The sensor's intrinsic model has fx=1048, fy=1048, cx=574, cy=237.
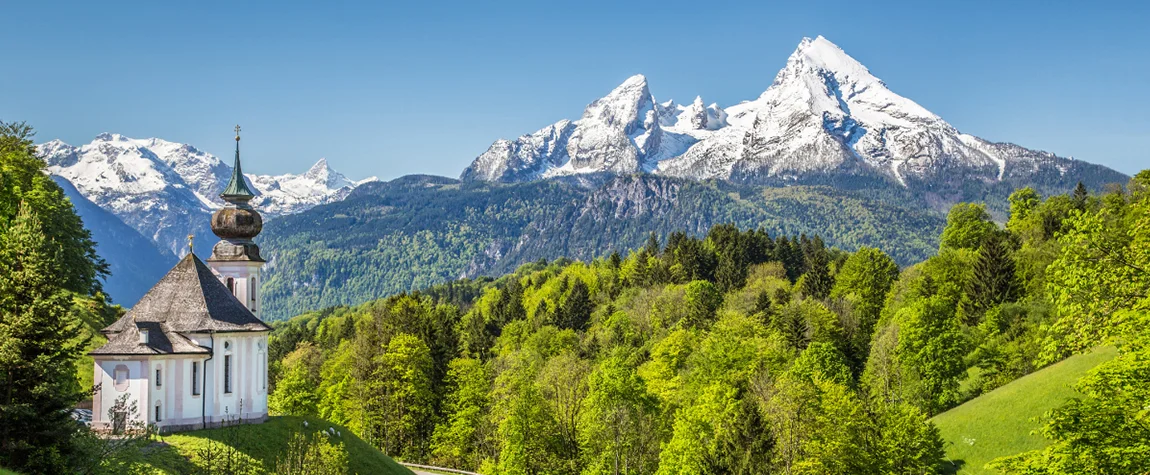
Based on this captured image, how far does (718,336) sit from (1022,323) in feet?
74.5

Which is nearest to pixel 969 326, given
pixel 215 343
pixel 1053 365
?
pixel 1053 365

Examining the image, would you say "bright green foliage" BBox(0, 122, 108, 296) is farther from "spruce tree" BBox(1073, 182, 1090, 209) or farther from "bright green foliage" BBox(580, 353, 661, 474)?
"spruce tree" BBox(1073, 182, 1090, 209)

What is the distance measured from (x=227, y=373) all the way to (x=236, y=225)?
12.1 m

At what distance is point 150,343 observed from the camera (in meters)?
44.9

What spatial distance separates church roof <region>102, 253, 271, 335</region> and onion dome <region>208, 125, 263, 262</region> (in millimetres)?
7666

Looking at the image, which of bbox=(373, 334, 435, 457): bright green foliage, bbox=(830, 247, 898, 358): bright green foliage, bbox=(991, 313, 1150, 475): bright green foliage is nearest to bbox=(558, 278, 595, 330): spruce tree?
bbox=(830, 247, 898, 358): bright green foliage

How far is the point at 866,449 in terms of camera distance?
49.5 meters

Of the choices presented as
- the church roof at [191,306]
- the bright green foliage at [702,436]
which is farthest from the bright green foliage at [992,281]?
the church roof at [191,306]

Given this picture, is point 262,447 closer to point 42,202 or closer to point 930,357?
point 42,202

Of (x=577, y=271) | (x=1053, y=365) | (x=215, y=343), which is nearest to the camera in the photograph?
(x=215, y=343)

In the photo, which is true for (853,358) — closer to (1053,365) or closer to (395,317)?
(1053,365)

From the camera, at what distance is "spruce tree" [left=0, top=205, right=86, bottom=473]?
29109 mm

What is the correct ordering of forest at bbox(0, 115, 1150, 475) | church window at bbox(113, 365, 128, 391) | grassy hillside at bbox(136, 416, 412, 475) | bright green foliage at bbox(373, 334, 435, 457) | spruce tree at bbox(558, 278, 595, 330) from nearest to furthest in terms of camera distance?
forest at bbox(0, 115, 1150, 475) → grassy hillside at bbox(136, 416, 412, 475) → church window at bbox(113, 365, 128, 391) → bright green foliage at bbox(373, 334, 435, 457) → spruce tree at bbox(558, 278, 595, 330)

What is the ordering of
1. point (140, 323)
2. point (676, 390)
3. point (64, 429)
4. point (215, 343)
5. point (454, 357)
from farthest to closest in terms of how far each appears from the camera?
point (454, 357) → point (676, 390) → point (215, 343) → point (140, 323) → point (64, 429)
